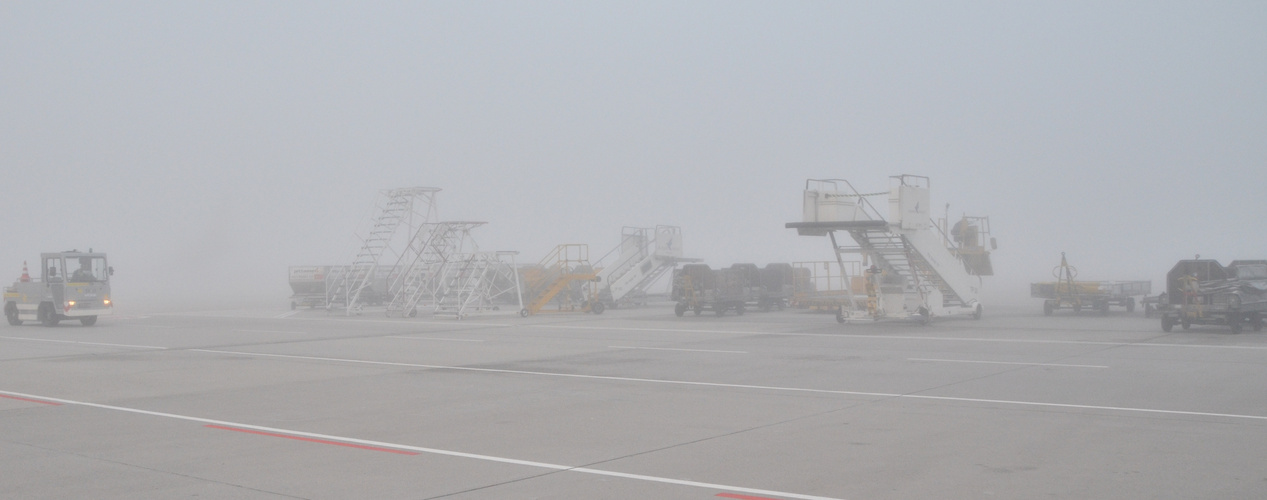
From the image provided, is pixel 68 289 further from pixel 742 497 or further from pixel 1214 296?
pixel 1214 296

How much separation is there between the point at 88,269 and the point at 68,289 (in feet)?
2.97

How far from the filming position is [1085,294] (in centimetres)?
3331

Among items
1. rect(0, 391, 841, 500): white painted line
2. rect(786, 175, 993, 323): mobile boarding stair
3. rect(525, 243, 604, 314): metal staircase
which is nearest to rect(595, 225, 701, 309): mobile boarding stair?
rect(525, 243, 604, 314): metal staircase

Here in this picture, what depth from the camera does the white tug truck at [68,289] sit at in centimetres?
3219

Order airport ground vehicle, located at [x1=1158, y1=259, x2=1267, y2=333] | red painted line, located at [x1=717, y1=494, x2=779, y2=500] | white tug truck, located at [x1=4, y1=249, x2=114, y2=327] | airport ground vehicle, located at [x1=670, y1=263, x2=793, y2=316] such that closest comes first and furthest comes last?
red painted line, located at [x1=717, y1=494, x2=779, y2=500] < airport ground vehicle, located at [x1=1158, y1=259, x2=1267, y2=333] < white tug truck, located at [x1=4, y1=249, x2=114, y2=327] < airport ground vehicle, located at [x1=670, y1=263, x2=793, y2=316]

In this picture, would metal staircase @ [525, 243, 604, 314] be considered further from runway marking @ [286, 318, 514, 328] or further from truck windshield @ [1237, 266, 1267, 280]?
truck windshield @ [1237, 266, 1267, 280]

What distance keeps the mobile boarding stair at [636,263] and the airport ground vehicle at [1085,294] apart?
16790 mm

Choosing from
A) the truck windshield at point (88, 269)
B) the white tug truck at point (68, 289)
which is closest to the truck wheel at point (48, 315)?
the white tug truck at point (68, 289)

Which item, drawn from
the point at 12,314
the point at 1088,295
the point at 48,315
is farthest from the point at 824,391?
the point at 12,314

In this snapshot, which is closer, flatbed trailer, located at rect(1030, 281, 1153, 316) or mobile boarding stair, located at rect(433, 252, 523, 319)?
flatbed trailer, located at rect(1030, 281, 1153, 316)

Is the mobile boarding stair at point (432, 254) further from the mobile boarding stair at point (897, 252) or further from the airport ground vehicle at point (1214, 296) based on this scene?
the airport ground vehicle at point (1214, 296)

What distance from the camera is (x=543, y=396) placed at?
45.8 ft

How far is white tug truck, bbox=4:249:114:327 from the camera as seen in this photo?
32.2 m

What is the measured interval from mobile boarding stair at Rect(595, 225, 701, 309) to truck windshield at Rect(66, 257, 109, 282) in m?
19.5
